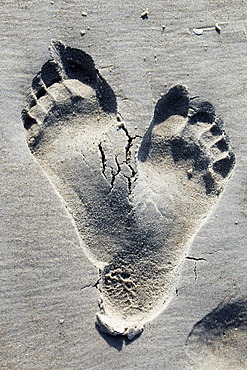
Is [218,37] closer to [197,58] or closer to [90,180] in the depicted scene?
[197,58]

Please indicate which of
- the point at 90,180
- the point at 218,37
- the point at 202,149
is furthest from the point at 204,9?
the point at 90,180

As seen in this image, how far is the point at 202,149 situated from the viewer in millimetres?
2756

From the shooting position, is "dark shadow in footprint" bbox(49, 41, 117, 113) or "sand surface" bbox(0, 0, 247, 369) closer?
"sand surface" bbox(0, 0, 247, 369)

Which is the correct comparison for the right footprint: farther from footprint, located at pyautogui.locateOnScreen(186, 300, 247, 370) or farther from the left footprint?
footprint, located at pyautogui.locateOnScreen(186, 300, 247, 370)

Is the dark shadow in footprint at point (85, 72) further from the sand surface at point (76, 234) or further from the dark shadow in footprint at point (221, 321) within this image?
the dark shadow in footprint at point (221, 321)

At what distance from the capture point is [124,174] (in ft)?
8.66

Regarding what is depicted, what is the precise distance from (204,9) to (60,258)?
199 cm

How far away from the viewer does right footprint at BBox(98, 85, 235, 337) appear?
2645 millimetres

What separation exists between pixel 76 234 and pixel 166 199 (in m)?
0.64

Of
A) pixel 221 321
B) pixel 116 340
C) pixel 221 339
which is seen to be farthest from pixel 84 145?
pixel 221 339

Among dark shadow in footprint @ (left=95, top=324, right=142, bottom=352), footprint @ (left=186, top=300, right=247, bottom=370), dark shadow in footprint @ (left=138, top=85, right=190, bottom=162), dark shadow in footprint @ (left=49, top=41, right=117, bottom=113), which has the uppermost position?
dark shadow in footprint @ (left=49, top=41, right=117, bottom=113)

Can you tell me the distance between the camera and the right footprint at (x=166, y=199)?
2.64 m

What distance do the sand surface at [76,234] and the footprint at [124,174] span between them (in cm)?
7

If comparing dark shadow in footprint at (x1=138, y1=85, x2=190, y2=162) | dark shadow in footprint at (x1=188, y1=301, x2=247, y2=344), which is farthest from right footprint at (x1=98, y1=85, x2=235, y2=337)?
dark shadow in footprint at (x1=188, y1=301, x2=247, y2=344)
